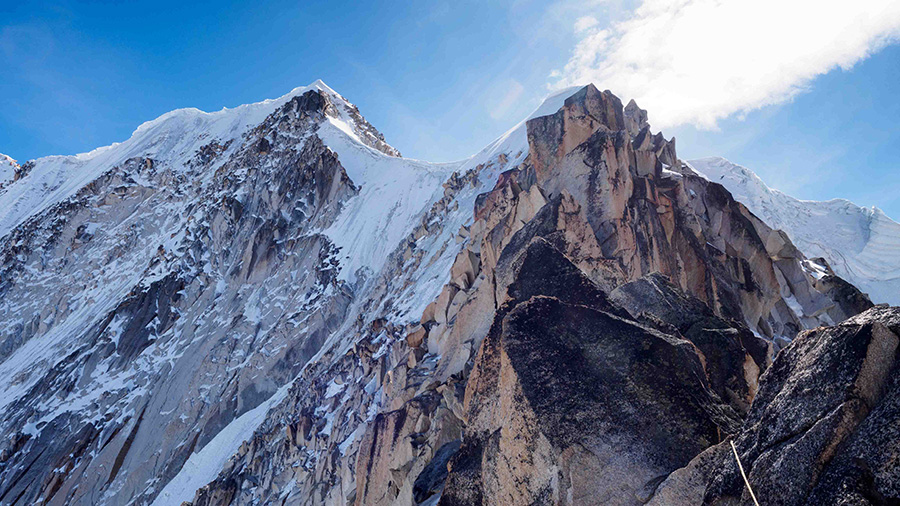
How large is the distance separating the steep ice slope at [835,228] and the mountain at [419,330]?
30.9 m

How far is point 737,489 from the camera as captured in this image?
15.3ft

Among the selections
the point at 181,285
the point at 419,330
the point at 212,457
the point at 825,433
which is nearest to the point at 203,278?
the point at 181,285

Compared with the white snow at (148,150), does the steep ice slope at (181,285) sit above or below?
below

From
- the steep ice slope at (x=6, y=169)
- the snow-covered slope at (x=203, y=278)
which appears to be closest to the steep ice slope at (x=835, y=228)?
the snow-covered slope at (x=203, y=278)

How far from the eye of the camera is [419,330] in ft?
63.5

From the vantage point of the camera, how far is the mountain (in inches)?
234

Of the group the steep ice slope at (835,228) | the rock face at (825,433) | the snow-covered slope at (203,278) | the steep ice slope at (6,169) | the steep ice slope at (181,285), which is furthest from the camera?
the steep ice slope at (6,169)

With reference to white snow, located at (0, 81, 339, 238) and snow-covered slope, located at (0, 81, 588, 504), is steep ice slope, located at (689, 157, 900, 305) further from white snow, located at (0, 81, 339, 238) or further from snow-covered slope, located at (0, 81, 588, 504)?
white snow, located at (0, 81, 339, 238)

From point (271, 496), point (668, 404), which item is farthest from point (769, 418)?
point (271, 496)

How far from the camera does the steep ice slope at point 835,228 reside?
47.2 meters

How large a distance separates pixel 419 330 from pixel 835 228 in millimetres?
56998

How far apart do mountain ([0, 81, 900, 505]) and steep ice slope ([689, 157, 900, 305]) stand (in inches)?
1218

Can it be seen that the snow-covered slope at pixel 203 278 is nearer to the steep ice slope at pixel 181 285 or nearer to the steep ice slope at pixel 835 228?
the steep ice slope at pixel 181 285

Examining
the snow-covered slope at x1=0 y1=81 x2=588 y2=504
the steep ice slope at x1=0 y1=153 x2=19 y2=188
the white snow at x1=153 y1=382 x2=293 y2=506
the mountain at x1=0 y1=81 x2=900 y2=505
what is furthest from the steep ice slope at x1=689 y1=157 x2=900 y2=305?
the steep ice slope at x1=0 y1=153 x2=19 y2=188
